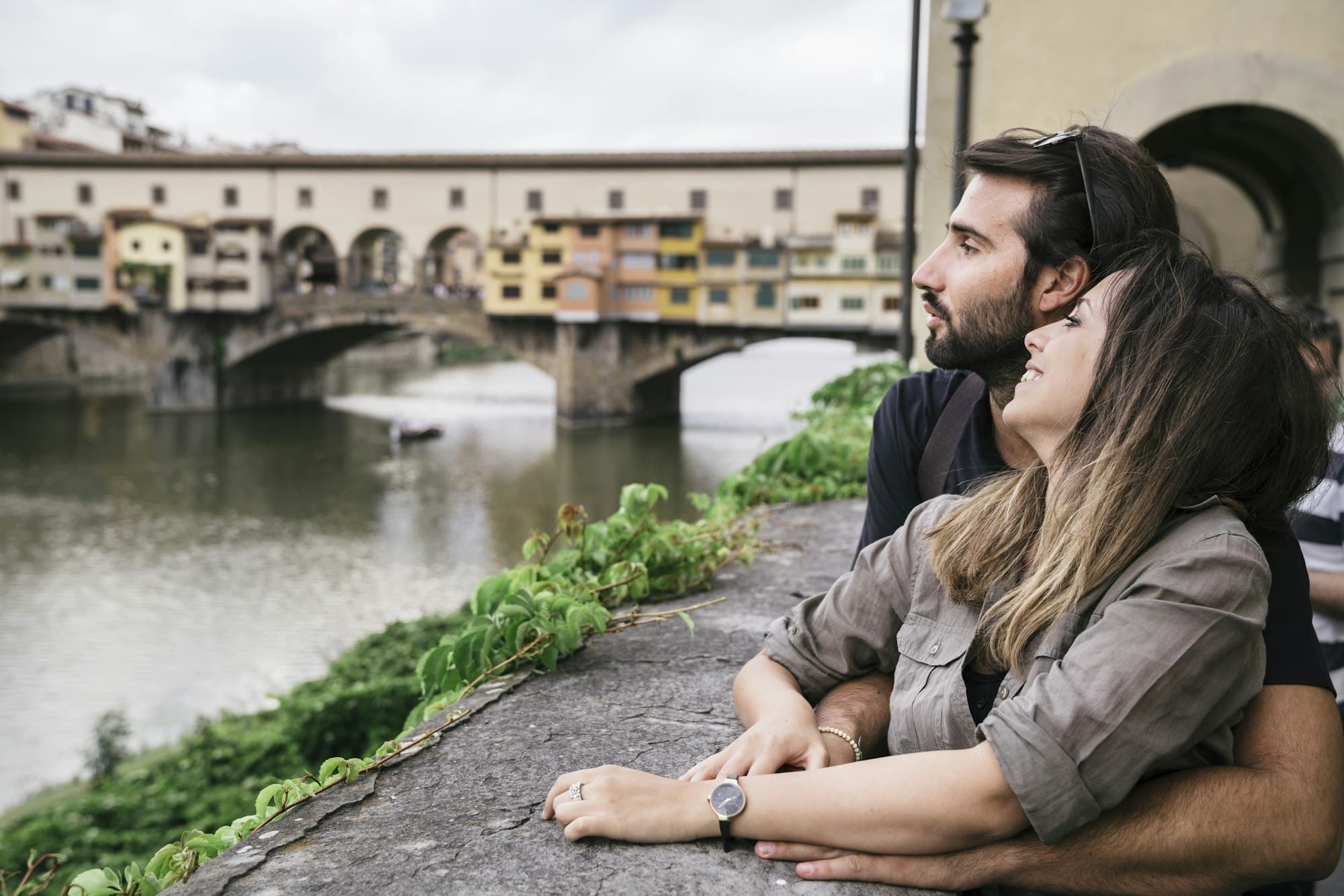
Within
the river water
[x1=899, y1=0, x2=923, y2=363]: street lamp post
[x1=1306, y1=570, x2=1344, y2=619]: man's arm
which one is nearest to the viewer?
[x1=1306, y1=570, x2=1344, y2=619]: man's arm

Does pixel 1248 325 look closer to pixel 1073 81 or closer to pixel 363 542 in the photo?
pixel 1073 81

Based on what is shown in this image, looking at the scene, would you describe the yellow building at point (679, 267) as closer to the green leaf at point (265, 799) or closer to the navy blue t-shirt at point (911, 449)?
the navy blue t-shirt at point (911, 449)

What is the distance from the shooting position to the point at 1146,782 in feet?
3.83

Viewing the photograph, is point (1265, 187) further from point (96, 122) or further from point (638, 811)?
point (96, 122)

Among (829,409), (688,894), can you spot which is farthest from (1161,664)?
(829,409)

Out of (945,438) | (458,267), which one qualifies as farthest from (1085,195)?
(458,267)

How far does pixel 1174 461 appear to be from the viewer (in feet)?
3.81

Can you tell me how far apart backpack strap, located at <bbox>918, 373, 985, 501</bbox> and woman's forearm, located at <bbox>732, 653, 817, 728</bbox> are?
0.42 meters

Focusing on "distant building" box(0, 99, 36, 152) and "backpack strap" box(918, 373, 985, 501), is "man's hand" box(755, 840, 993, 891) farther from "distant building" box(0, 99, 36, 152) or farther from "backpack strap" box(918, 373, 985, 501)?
"distant building" box(0, 99, 36, 152)

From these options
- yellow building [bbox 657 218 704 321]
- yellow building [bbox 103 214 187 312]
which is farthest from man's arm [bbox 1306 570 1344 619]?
yellow building [bbox 103 214 187 312]

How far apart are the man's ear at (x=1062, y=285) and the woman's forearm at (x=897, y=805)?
2.58 ft

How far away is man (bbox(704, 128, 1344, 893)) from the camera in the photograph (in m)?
1.14

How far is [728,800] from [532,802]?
→ 0.35m

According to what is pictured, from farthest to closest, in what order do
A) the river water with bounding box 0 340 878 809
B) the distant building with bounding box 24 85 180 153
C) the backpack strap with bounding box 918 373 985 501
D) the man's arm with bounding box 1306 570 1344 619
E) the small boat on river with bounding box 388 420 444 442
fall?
the distant building with bounding box 24 85 180 153, the small boat on river with bounding box 388 420 444 442, the river water with bounding box 0 340 878 809, the man's arm with bounding box 1306 570 1344 619, the backpack strap with bounding box 918 373 985 501
